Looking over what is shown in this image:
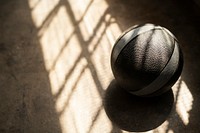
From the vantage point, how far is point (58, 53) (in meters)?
4.01

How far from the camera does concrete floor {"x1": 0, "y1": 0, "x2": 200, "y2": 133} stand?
3.38 m

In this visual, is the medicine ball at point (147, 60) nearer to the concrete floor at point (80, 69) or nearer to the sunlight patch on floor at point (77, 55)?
the concrete floor at point (80, 69)

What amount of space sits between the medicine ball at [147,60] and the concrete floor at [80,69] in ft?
1.31

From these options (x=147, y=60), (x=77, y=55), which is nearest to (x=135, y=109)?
(x=147, y=60)

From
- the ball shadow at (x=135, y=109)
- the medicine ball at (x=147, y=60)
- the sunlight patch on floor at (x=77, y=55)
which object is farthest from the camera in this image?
the sunlight patch on floor at (x=77, y=55)

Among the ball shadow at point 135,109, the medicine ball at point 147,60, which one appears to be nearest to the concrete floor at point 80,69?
the ball shadow at point 135,109

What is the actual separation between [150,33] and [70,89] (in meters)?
1.15

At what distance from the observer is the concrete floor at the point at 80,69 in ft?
11.1

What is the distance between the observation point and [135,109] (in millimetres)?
3447

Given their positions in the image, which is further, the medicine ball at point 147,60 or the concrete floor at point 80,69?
the concrete floor at point 80,69

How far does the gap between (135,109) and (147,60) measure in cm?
67

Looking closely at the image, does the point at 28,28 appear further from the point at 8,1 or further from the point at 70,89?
the point at 70,89

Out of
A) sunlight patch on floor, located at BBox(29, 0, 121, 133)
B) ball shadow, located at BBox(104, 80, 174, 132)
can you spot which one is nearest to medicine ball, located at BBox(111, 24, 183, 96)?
ball shadow, located at BBox(104, 80, 174, 132)

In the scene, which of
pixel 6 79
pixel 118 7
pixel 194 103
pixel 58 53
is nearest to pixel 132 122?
pixel 194 103
